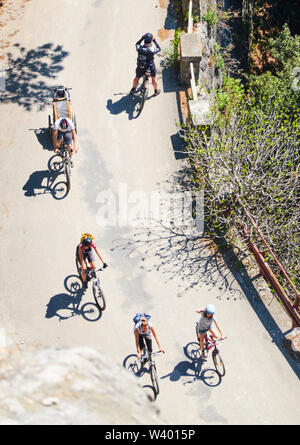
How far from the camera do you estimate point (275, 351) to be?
11.4 metres

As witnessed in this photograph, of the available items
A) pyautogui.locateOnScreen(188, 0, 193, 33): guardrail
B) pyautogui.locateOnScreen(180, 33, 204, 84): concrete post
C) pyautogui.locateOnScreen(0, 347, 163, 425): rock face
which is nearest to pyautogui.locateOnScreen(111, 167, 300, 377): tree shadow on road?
pyautogui.locateOnScreen(180, 33, 204, 84): concrete post

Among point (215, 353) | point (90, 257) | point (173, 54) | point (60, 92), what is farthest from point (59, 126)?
point (215, 353)

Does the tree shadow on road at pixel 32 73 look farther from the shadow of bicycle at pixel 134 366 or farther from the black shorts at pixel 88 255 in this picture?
the shadow of bicycle at pixel 134 366

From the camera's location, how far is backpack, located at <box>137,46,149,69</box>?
14.3 metres

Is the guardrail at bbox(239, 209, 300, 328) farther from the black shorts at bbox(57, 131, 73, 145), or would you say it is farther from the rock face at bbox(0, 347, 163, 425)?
the rock face at bbox(0, 347, 163, 425)

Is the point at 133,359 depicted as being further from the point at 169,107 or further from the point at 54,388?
the point at 169,107

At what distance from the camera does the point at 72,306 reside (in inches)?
462

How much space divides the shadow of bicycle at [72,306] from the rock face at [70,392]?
16.2 feet

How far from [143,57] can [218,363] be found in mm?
8849

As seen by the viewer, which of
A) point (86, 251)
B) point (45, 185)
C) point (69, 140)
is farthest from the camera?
point (45, 185)

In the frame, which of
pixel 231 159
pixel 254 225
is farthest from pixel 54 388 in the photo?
pixel 231 159

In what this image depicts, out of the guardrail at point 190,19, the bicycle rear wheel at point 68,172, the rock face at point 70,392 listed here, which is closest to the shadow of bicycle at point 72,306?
the bicycle rear wheel at point 68,172

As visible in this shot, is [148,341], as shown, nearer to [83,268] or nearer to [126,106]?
[83,268]
